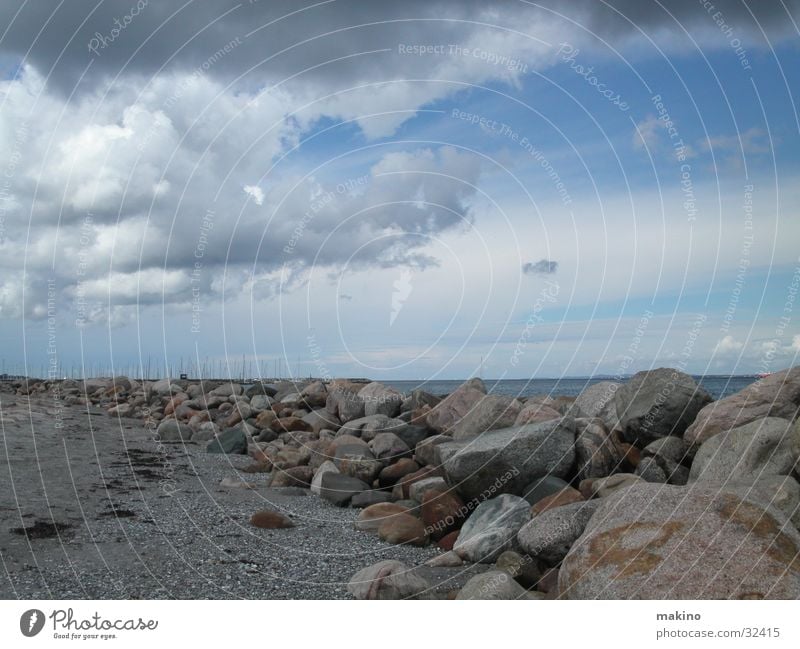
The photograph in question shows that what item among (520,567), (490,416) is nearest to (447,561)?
(520,567)

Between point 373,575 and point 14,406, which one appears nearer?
point 373,575

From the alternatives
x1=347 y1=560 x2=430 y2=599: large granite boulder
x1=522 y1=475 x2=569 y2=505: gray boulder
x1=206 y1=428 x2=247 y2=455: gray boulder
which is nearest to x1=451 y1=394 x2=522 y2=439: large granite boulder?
x1=522 y1=475 x2=569 y2=505: gray boulder

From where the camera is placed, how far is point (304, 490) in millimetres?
18172

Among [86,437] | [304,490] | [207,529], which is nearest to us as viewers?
[207,529]

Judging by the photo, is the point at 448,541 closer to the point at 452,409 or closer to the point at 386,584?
the point at 386,584

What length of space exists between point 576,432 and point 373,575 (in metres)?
6.68

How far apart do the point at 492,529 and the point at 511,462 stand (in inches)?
88.6

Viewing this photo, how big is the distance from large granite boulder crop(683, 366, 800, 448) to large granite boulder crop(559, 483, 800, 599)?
5387 mm

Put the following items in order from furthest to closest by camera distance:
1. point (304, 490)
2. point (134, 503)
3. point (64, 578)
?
point (304, 490), point (134, 503), point (64, 578)

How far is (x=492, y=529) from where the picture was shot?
12.1 m

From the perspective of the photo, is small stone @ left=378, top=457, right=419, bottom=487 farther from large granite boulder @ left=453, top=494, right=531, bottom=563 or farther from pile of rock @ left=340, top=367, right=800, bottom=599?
large granite boulder @ left=453, top=494, right=531, bottom=563

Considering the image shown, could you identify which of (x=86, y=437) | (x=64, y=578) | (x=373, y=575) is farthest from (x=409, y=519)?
(x=86, y=437)

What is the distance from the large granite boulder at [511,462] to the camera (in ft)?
A: 46.5

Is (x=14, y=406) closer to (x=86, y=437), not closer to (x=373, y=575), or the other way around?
(x=86, y=437)
